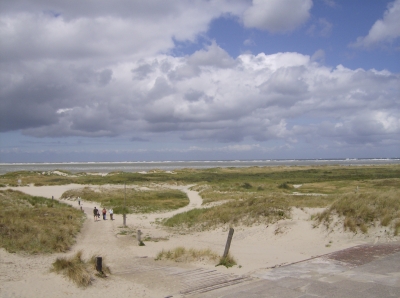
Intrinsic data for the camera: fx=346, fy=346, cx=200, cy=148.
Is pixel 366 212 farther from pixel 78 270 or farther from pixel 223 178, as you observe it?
pixel 223 178

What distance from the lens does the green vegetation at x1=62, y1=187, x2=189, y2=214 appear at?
1547 inches

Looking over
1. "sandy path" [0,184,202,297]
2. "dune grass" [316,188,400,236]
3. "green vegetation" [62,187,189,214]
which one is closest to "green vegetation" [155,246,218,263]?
"sandy path" [0,184,202,297]

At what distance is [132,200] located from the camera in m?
44.4

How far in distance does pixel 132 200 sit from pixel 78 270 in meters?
33.1

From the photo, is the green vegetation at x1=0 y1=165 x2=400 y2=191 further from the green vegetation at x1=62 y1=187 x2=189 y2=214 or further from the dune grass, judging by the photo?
the dune grass

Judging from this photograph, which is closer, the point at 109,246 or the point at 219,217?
the point at 109,246

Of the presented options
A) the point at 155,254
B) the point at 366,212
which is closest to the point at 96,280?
the point at 155,254

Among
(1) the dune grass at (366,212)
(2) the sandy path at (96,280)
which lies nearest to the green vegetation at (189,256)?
(2) the sandy path at (96,280)

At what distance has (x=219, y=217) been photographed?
1020 inches

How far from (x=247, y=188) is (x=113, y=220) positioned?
27.7 m

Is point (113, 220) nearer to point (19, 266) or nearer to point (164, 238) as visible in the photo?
point (164, 238)

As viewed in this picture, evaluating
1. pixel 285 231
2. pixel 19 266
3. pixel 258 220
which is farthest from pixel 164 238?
pixel 19 266

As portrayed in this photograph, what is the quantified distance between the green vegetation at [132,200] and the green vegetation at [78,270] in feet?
75.8

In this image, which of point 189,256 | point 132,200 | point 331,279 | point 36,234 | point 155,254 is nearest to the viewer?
point 331,279
